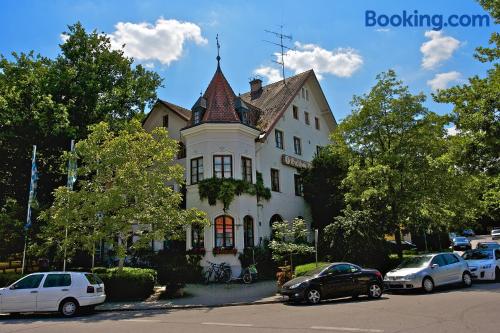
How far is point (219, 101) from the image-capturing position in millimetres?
27094

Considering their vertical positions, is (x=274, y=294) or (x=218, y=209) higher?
(x=218, y=209)

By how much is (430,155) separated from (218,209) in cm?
1229

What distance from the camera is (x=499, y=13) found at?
2016 cm

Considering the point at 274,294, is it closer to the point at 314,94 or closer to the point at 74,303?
the point at 74,303

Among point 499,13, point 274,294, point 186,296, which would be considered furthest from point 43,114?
point 499,13

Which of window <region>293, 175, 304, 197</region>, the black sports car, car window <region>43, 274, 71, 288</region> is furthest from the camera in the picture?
window <region>293, 175, 304, 197</region>

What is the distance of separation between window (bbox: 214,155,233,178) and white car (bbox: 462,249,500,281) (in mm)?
13636

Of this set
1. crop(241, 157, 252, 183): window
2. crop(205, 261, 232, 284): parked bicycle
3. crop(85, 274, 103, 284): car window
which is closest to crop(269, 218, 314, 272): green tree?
crop(205, 261, 232, 284): parked bicycle

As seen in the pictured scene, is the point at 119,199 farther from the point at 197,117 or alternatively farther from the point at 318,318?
the point at 197,117

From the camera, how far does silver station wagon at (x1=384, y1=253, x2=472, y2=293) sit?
16.6m

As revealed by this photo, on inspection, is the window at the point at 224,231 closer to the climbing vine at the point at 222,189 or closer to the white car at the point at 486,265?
the climbing vine at the point at 222,189

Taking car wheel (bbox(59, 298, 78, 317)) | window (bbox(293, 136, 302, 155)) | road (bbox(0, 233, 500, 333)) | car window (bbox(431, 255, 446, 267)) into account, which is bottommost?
road (bbox(0, 233, 500, 333))

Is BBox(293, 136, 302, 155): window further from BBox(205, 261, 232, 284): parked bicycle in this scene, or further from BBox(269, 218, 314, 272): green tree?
BBox(205, 261, 232, 284): parked bicycle

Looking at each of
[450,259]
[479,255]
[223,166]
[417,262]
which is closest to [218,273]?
[223,166]
